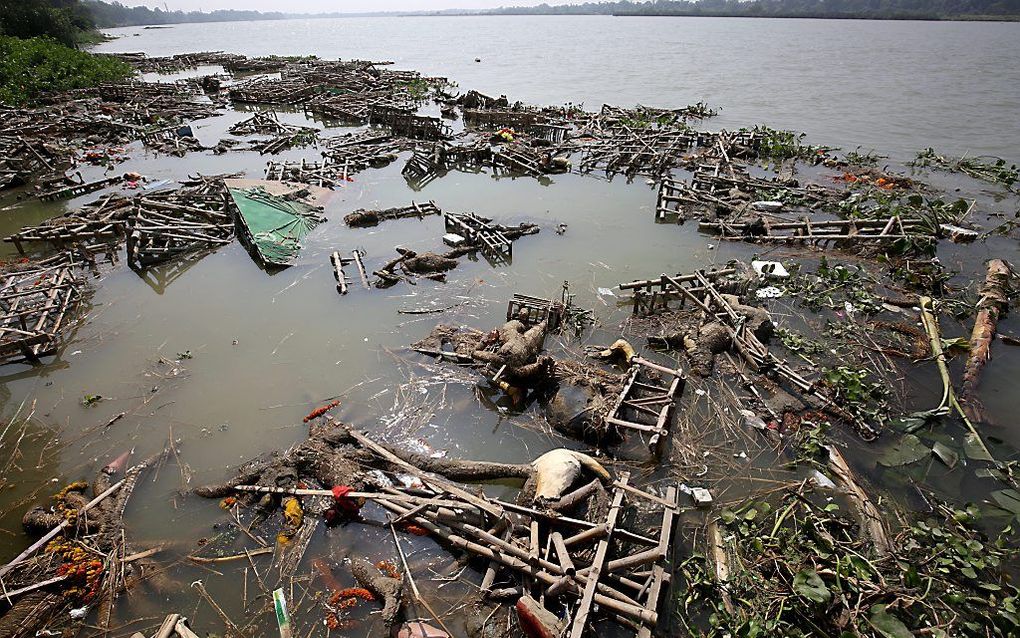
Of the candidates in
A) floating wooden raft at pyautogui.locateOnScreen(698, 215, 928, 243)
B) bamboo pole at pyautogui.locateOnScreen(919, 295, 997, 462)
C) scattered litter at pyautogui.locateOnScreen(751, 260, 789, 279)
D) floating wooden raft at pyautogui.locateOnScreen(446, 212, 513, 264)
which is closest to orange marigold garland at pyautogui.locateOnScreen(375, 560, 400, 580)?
floating wooden raft at pyautogui.locateOnScreen(446, 212, 513, 264)

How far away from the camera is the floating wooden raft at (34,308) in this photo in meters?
10.2

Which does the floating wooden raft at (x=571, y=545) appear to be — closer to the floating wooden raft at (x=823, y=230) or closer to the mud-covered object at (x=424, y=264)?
the mud-covered object at (x=424, y=264)

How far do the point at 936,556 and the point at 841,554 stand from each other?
45.2 inches

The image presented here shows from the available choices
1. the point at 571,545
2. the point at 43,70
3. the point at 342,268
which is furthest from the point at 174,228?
the point at 43,70

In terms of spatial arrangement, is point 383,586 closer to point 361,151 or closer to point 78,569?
point 78,569

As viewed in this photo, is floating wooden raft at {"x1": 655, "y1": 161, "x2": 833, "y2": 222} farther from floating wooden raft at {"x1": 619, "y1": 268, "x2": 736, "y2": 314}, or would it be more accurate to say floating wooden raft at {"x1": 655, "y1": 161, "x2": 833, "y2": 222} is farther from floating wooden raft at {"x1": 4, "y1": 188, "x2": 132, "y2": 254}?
floating wooden raft at {"x1": 4, "y1": 188, "x2": 132, "y2": 254}

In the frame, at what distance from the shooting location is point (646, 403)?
27.6 feet

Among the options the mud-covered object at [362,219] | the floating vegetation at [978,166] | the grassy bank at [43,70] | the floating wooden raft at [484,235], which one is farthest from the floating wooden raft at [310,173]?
the floating vegetation at [978,166]

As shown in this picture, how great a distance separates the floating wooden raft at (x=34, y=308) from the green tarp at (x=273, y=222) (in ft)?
14.8

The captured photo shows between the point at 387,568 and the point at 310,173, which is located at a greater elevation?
the point at 310,173

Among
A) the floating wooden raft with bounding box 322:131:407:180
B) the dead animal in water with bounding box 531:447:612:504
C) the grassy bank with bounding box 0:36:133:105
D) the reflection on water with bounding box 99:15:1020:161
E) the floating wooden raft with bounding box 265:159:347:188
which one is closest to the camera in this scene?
the dead animal in water with bounding box 531:447:612:504

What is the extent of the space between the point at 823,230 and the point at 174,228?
20.5 meters

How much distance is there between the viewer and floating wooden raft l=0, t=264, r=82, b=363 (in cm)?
1018

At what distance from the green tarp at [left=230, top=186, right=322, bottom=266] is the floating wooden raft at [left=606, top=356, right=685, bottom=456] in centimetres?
1063
